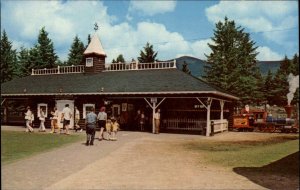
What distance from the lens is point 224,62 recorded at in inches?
1892

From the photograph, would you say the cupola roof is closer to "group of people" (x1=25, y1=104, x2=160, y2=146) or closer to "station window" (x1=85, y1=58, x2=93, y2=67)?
"station window" (x1=85, y1=58, x2=93, y2=67)

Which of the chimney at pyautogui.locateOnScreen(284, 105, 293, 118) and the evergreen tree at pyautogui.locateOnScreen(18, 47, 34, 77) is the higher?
the evergreen tree at pyautogui.locateOnScreen(18, 47, 34, 77)

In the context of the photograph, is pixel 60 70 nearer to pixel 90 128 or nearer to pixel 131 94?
pixel 131 94

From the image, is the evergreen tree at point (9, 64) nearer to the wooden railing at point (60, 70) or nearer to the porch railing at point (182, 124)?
the wooden railing at point (60, 70)

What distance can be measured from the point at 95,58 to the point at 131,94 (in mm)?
9914

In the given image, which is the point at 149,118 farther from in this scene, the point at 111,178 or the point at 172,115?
the point at 111,178

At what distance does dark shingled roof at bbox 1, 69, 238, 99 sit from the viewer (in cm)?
2534

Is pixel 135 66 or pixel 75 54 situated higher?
pixel 75 54

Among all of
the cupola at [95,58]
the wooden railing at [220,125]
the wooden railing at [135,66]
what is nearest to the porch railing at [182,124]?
the wooden railing at [220,125]

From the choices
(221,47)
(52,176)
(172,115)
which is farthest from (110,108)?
(221,47)

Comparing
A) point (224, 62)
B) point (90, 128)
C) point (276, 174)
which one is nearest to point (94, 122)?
point (90, 128)

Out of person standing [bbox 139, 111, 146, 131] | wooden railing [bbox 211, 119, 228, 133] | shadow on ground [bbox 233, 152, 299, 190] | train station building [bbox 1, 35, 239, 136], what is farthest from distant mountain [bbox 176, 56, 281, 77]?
shadow on ground [bbox 233, 152, 299, 190]

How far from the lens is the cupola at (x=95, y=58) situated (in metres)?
34.9

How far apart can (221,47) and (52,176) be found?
44.1m
